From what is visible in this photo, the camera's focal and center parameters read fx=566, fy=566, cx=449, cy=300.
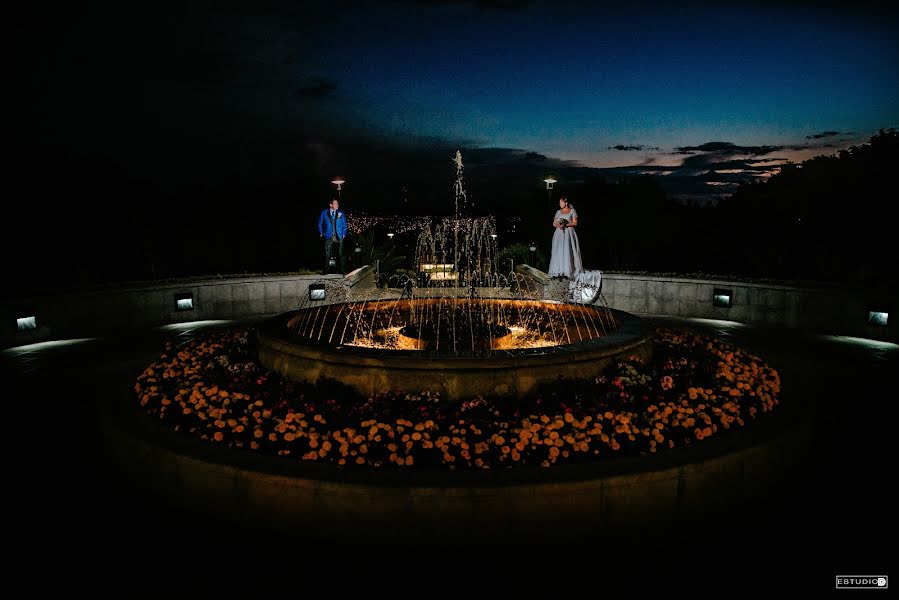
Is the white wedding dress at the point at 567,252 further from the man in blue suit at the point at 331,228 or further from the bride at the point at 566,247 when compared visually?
the man in blue suit at the point at 331,228

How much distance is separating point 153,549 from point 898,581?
4.85m

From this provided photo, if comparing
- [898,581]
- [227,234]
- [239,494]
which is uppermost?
[227,234]

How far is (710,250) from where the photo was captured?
15.6m

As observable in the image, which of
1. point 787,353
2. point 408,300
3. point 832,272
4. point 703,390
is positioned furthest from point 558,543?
point 832,272

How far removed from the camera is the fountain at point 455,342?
528cm

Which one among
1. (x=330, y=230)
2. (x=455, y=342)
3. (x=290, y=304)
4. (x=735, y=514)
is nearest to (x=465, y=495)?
(x=735, y=514)

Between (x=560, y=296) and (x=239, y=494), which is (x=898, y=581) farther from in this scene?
(x=560, y=296)

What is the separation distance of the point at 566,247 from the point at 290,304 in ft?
23.4

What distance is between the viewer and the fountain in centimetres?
528

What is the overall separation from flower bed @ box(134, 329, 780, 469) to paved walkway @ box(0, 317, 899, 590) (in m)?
0.66

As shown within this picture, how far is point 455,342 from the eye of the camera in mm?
7559

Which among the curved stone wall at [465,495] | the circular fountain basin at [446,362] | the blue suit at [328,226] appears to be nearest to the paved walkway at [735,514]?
the curved stone wall at [465,495]

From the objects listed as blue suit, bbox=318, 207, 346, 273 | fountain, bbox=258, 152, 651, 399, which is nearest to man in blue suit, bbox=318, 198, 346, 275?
blue suit, bbox=318, 207, 346, 273

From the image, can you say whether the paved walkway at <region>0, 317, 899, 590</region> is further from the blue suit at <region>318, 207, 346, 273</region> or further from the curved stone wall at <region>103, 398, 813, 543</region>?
the blue suit at <region>318, 207, 346, 273</region>
